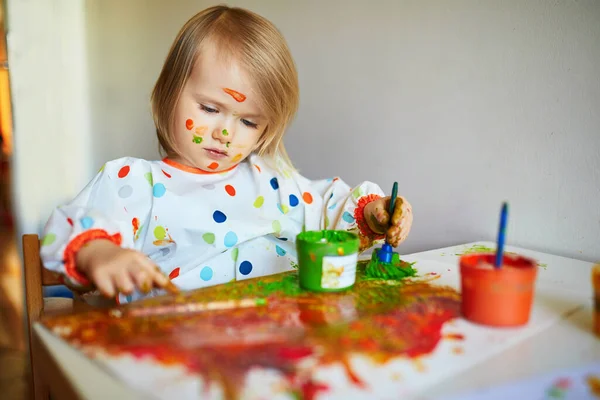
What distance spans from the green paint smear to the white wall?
0.31 meters

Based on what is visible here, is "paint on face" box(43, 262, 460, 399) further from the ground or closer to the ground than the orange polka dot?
closer to the ground

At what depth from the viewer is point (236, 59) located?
899 mm

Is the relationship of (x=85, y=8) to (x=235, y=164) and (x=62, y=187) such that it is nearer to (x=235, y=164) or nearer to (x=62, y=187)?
(x=62, y=187)

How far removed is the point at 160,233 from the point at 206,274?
108 mm

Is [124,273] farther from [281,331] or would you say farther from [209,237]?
[209,237]

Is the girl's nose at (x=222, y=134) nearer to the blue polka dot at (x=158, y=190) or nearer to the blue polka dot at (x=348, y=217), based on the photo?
the blue polka dot at (x=158, y=190)

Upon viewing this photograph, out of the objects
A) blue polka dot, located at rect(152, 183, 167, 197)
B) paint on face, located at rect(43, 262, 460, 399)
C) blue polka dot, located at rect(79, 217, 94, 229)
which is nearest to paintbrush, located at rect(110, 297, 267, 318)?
paint on face, located at rect(43, 262, 460, 399)

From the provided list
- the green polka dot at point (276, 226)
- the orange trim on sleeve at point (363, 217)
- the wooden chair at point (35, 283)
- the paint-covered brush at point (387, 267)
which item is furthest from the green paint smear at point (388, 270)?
the wooden chair at point (35, 283)

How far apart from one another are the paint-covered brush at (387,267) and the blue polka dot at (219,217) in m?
0.30

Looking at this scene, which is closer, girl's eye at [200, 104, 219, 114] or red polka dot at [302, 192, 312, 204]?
girl's eye at [200, 104, 219, 114]

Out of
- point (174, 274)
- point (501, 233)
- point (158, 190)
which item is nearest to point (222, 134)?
point (158, 190)

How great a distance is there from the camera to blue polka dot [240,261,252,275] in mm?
953

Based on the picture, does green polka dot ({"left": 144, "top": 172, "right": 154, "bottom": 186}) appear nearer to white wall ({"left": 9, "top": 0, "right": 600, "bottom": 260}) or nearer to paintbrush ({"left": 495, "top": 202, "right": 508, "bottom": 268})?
white wall ({"left": 9, "top": 0, "right": 600, "bottom": 260})

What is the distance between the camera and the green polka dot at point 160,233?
2.94 feet
